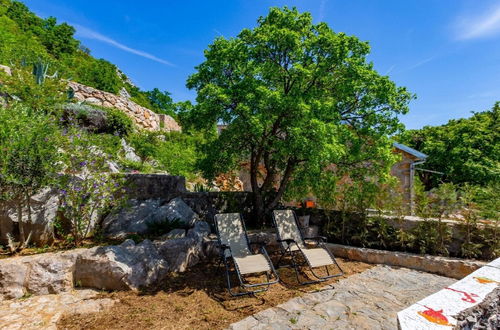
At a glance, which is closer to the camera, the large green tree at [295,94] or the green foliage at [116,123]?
the large green tree at [295,94]

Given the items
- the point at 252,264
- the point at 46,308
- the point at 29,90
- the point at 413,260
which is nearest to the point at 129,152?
the point at 29,90

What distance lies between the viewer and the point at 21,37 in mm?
16062

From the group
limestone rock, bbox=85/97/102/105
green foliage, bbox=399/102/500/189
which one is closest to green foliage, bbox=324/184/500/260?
green foliage, bbox=399/102/500/189

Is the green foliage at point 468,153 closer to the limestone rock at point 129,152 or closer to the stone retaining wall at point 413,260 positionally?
the stone retaining wall at point 413,260

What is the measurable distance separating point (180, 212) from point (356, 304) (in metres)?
4.24

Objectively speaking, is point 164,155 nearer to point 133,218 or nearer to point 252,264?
point 133,218

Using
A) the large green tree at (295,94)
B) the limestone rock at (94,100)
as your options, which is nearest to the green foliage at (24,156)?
the large green tree at (295,94)

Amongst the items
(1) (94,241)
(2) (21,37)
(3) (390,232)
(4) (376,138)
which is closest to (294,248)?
(3) (390,232)

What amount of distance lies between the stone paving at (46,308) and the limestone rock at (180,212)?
2.46 m

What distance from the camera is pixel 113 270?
A: 4.08 metres

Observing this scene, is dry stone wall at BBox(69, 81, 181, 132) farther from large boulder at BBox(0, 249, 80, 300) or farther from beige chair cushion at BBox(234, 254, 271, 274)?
beige chair cushion at BBox(234, 254, 271, 274)

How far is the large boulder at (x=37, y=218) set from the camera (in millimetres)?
4488

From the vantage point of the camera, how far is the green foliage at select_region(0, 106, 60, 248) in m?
4.09

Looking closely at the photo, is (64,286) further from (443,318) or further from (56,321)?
(443,318)
